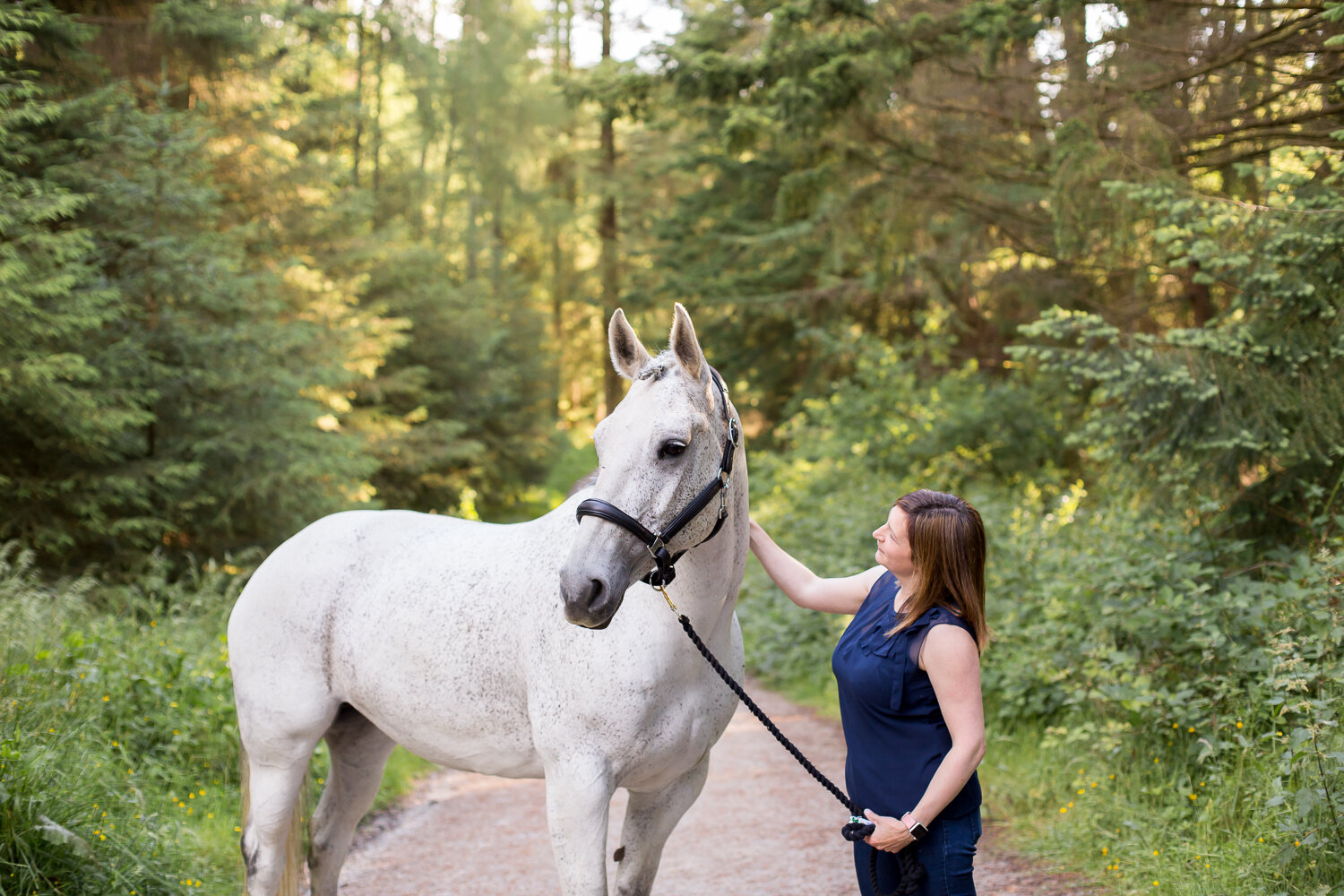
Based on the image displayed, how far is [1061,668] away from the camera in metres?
5.16

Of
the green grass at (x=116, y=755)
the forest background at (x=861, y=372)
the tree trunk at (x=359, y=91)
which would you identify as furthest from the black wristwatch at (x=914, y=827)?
the tree trunk at (x=359, y=91)

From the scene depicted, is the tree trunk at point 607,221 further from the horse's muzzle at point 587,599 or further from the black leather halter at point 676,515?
the horse's muzzle at point 587,599

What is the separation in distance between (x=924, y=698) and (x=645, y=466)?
0.96 metres

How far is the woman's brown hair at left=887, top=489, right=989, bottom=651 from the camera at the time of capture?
2.33 metres

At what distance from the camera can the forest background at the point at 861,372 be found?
4.05 meters

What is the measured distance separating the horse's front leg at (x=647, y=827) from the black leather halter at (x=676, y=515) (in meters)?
0.89

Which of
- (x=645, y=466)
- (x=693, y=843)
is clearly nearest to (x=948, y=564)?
(x=645, y=466)

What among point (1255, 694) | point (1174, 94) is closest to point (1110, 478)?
point (1255, 694)

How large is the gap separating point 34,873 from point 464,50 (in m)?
23.3

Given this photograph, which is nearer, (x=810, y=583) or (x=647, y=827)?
(x=647, y=827)

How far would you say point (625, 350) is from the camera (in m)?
2.41

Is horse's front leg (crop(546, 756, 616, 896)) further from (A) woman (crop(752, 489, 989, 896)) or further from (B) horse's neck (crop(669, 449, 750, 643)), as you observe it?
(A) woman (crop(752, 489, 989, 896))

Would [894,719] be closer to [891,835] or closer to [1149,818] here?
[891,835]

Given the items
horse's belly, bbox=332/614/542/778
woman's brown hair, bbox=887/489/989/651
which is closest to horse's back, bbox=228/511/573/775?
horse's belly, bbox=332/614/542/778
